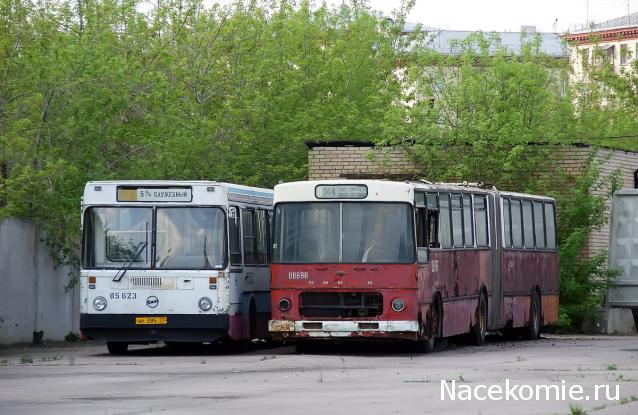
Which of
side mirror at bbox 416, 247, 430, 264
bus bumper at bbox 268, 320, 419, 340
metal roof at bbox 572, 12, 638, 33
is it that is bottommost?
bus bumper at bbox 268, 320, 419, 340

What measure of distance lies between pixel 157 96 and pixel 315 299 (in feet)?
30.3

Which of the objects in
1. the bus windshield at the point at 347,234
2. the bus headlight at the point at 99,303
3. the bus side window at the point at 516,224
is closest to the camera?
the bus windshield at the point at 347,234

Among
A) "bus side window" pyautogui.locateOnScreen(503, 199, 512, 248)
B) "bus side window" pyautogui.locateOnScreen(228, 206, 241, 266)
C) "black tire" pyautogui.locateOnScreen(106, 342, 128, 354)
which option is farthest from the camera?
"bus side window" pyautogui.locateOnScreen(503, 199, 512, 248)

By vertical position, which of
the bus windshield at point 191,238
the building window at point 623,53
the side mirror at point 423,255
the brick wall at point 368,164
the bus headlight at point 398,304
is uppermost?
the building window at point 623,53

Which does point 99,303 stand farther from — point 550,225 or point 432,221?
point 550,225

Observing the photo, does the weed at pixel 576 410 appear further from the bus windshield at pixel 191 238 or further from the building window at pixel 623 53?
the building window at pixel 623 53

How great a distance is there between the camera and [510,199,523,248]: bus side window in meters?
35.5

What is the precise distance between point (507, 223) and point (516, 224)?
0.67m

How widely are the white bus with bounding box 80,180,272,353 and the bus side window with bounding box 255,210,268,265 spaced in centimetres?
218

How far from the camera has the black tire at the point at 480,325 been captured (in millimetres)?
32312

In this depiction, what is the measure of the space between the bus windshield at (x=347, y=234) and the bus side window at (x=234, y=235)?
71 cm

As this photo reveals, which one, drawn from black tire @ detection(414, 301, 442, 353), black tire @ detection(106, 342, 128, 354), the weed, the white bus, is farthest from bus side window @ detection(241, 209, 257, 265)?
the weed

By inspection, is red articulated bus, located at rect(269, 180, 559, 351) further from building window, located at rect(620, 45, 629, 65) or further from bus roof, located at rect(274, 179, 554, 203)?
building window, located at rect(620, 45, 629, 65)

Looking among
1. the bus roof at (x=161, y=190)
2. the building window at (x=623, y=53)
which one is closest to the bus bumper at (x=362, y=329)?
the bus roof at (x=161, y=190)
